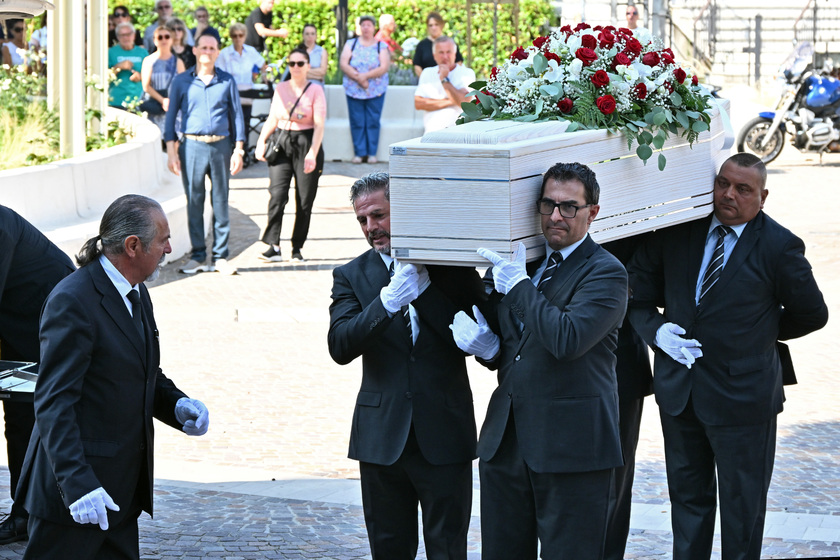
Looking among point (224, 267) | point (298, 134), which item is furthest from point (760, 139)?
point (224, 267)

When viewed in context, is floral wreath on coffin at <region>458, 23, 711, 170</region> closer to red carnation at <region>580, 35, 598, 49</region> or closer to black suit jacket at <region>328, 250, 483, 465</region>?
red carnation at <region>580, 35, 598, 49</region>

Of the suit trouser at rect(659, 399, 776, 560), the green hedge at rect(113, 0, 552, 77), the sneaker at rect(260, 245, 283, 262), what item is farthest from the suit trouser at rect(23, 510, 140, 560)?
the green hedge at rect(113, 0, 552, 77)

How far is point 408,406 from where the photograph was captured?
4754mm

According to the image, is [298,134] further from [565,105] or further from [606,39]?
[565,105]

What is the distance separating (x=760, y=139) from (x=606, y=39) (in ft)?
53.7

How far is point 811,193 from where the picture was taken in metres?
17.6

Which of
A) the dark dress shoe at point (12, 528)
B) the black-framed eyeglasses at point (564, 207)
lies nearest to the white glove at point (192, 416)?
the black-framed eyeglasses at point (564, 207)

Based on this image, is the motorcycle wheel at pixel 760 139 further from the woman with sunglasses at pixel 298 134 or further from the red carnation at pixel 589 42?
the red carnation at pixel 589 42

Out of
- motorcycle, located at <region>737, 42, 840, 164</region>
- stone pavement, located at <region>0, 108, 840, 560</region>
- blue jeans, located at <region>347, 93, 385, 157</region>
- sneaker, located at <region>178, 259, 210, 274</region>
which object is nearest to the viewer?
stone pavement, located at <region>0, 108, 840, 560</region>

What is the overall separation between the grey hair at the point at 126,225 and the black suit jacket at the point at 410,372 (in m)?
0.80

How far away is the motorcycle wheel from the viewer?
20703mm

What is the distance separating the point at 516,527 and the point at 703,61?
27.1m

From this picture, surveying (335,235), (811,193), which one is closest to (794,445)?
(335,235)

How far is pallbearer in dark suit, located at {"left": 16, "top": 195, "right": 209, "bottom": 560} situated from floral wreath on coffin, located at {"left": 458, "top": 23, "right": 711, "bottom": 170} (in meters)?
1.46
